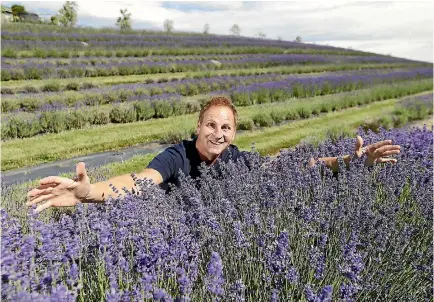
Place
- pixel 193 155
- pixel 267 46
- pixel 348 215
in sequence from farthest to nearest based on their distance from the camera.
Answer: pixel 267 46
pixel 193 155
pixel 348 215

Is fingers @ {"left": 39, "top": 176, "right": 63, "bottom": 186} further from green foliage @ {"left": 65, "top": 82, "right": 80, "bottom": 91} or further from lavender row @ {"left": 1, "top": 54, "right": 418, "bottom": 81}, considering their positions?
lavender row @ {"left": 1, "top": 54, "right": 418, "bottom": 81}

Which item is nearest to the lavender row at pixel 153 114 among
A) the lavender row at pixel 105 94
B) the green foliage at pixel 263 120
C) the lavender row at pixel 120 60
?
the green foliage at pixel 263 120

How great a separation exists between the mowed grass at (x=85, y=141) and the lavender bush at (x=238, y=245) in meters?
3.92

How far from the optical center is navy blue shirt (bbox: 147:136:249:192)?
288cm

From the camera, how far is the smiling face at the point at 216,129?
2.83m

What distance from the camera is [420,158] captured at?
3.95m

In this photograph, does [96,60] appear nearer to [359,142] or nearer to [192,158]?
[192,158]

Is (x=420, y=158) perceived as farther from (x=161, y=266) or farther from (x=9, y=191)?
(x=9, y=191)

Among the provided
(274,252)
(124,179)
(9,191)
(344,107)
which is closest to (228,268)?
(274,252)

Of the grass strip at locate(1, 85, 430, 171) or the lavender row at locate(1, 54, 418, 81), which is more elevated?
the lavender row at locate(1, 54, 418, 81)

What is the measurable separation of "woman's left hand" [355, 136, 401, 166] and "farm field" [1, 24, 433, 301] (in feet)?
0.36

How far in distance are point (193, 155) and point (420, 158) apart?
2.22 meters

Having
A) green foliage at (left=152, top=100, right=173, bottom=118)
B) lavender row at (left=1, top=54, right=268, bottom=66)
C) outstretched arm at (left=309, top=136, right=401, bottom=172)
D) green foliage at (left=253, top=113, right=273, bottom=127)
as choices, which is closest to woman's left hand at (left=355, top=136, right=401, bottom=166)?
outstretched arm at (left=309, top=136, right=401, bottom=172)

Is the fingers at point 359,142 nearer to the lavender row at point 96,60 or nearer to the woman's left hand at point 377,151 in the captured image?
the woman's left hand at point 377,151
